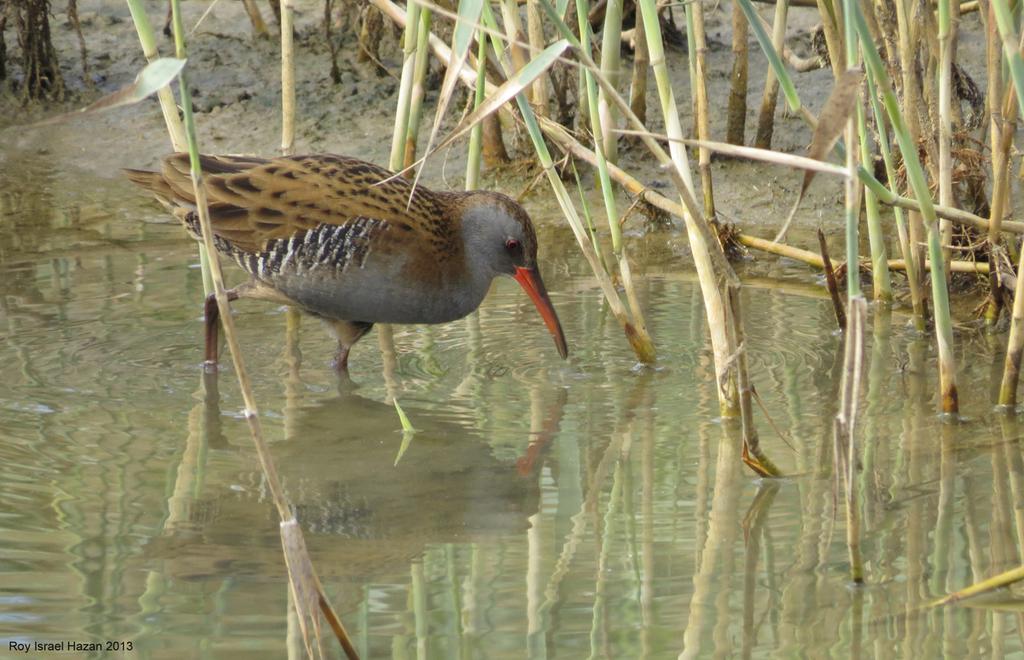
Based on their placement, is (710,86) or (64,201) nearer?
(64,201)

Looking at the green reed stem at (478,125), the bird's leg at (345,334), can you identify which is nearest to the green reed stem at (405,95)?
the green reed stem at (478,125)

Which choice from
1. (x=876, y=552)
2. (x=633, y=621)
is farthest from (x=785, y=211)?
(x=633, y=621)

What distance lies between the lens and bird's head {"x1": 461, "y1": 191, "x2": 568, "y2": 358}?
4.83 metres

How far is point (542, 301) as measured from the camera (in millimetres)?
4891

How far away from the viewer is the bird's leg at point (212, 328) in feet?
16.2

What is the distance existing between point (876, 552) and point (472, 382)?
181 centimetres

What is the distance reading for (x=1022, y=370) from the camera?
4652 millimetres

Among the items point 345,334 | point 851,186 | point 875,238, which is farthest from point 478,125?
point 851,186

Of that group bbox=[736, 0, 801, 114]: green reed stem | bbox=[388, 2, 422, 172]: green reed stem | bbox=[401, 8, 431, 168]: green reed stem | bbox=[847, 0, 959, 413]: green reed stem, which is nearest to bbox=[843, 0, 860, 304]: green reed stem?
bbox=[847, 0, 959, 413]: green reed stem

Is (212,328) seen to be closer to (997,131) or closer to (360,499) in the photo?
(360,499)

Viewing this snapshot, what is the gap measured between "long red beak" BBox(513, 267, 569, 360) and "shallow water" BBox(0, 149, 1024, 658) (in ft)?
0.37

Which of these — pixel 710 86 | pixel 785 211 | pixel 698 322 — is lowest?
pixel 698 322

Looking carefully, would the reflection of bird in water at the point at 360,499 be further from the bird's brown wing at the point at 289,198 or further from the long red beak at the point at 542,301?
the bird's brown wing at the point at 289,198

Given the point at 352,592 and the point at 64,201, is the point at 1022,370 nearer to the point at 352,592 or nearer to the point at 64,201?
the point at 352,592
